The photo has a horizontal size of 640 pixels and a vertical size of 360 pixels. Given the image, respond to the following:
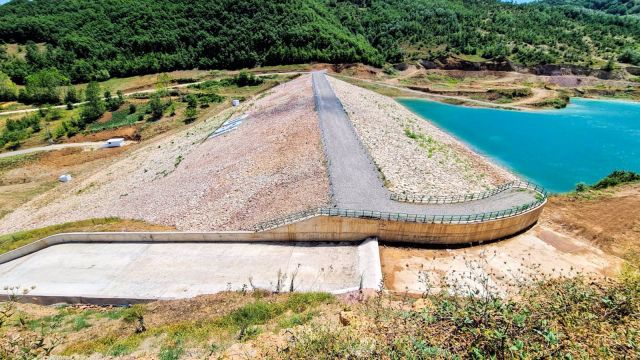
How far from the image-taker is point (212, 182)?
108 ft

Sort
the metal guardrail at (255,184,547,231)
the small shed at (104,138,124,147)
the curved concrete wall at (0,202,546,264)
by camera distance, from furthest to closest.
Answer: the small shed at (104,138,124,147)
the curved concrete wall at (0,202,546,264)
the metal guardrail at (255,184,547,231)

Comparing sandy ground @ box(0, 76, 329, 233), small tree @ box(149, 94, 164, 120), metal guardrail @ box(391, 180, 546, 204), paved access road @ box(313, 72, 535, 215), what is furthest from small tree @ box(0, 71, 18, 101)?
metal guardrail @ box(391, 180, 546, 204)

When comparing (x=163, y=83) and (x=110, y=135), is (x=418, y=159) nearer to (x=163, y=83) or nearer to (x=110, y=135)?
(x=110, y=135)

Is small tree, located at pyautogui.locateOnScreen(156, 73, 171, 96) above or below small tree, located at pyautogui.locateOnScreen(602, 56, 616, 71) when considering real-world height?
below

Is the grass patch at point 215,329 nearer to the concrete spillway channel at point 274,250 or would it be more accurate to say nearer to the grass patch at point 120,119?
the concrete spillway channel at point 274,250

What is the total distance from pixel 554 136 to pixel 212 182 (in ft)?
174

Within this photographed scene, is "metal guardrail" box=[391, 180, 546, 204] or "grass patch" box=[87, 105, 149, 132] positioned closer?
"metal guardrail" box=[391, 180, 546, 204]

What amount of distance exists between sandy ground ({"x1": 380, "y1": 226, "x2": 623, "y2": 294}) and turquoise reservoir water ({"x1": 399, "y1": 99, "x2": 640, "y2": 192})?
48.9 feet

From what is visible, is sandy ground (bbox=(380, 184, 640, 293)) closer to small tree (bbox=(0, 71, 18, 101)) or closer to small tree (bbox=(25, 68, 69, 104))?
small tree (bbox=(25, 68, 69, 104))

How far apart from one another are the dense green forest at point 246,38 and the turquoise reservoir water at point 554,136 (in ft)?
105

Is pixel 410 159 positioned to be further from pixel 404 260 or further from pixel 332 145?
pixel 404 260

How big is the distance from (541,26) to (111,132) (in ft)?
470

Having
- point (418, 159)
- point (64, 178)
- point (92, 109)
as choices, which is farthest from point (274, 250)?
point (92, 109)

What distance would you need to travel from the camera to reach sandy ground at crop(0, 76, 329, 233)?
89.9ft
